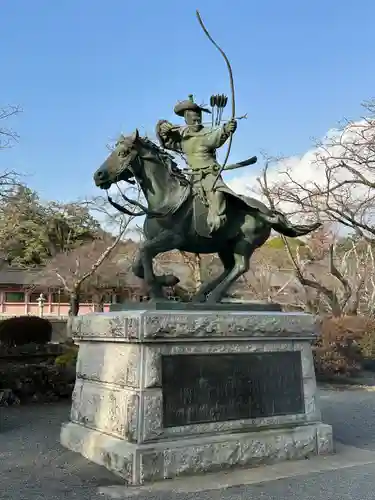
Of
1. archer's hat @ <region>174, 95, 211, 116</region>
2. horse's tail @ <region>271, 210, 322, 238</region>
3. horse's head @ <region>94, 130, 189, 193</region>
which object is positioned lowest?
horse's tail @ <region>271, 210, 322, 238</region>

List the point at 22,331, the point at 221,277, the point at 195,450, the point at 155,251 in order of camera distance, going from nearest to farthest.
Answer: the point at 195,450, the point at 155,251, the point at 221,277, the point at 22,331

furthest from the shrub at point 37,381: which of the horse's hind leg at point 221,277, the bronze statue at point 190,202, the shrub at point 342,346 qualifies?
the shrub at point 342,346

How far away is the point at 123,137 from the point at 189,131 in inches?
37.4

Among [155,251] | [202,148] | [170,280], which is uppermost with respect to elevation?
[202,148]

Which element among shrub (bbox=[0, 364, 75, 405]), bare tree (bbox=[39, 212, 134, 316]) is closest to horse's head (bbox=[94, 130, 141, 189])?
shrub (bbox=[0, 364, 75, 405])

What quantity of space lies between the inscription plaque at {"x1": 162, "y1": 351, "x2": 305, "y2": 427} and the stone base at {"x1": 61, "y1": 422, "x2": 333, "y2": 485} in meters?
0.22

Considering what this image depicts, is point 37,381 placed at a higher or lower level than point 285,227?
lower

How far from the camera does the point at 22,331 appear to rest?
1720 centimetres

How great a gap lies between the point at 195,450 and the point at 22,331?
42.1ft

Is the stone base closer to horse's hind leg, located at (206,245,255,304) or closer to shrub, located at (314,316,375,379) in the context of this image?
horse's hind leg, located at (206,245,255,304)

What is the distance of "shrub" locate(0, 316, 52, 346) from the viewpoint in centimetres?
1700

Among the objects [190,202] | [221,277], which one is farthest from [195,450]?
[190,202]

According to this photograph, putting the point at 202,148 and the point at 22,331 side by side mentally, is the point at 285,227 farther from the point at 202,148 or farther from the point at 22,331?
the point at 22,331

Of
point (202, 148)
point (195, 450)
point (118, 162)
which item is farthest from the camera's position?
point (202, 148)
